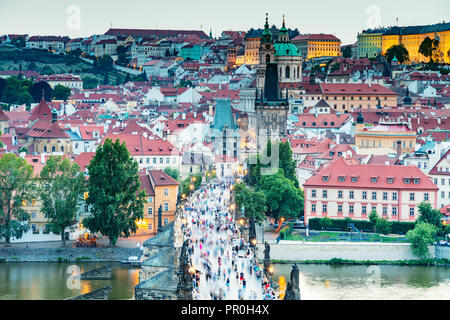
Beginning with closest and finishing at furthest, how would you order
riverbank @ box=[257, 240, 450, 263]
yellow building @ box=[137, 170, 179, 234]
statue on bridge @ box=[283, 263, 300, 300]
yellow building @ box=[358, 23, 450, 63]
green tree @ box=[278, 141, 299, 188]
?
1. statue on bridge @ box=[283, 263, 300, 300]
2. riverbank @ box=[257, 240, 450, 263]
3. yellow building @ box=[137, 170, 179, 234]
4. green tree @ box=[278, 141, 299, 188]
5. yellow building @ box=[358, 23, 450, 63]

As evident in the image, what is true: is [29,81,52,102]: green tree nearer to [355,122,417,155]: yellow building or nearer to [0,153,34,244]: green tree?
[355,122,417,155]: yellow building

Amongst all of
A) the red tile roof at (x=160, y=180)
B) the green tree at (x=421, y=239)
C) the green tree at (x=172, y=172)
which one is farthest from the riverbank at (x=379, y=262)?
the green tree at (x=172, y=172)

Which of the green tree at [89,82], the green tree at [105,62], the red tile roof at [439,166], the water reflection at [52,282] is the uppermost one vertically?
the green tree at [105,62]

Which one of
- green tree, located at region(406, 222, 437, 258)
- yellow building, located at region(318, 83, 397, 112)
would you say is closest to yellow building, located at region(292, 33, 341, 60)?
yellow building, located at region(318, 83, 397, 112)

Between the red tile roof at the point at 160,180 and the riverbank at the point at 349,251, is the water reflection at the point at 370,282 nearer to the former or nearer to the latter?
the riverbank at the point at 349,251
